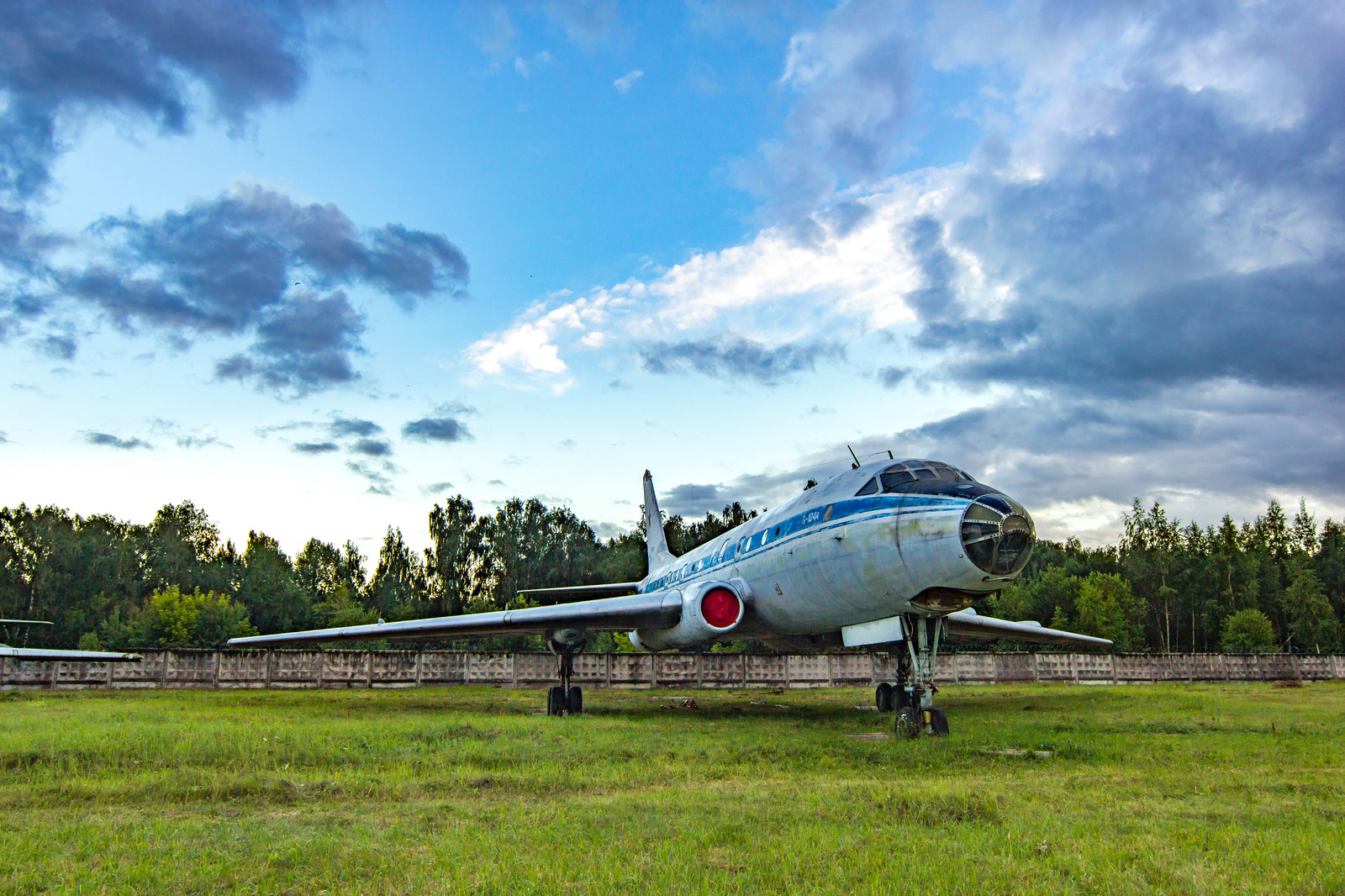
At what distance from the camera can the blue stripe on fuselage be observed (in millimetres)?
9695

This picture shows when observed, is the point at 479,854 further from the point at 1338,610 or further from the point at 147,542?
the point at 1338,610

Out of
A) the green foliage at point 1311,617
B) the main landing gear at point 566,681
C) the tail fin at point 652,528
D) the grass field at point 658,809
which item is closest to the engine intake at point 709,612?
the grass field at point 658,809

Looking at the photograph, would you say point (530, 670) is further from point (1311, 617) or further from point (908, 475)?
point (1311, 617)

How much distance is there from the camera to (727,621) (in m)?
13.4

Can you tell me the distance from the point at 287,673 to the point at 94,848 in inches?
859

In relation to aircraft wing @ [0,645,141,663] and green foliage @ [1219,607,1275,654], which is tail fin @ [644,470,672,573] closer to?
aircraft wing @ [0,645,141,663]

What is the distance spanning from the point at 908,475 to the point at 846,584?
5.80 ft

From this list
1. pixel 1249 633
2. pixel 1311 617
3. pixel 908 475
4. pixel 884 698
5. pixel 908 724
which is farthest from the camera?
pixel 1311 617

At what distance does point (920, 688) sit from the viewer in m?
10.2

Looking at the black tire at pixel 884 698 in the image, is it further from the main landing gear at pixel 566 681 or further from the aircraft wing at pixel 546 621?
the main landing gear at pixel 566 681

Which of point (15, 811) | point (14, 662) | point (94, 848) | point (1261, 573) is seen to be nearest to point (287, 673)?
point (14, 662)

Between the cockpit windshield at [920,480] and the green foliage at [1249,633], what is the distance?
5187cm

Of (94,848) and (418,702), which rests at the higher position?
(94,848)

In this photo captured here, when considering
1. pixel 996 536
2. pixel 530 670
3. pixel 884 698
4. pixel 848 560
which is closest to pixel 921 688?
pixel 848 560
